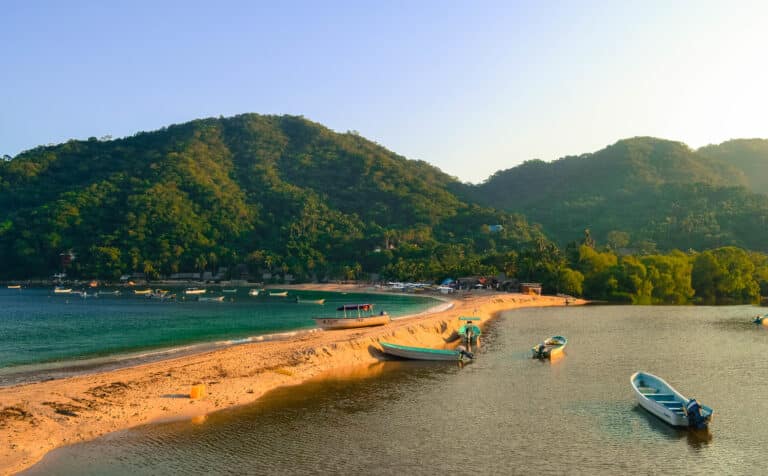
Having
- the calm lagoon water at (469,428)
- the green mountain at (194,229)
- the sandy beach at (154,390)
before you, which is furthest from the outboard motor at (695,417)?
the green mountain at (194,229)

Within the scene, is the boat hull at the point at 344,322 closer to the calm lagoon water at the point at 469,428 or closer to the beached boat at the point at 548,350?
the calm lagoon water at the point at 469,428

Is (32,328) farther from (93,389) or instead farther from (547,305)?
(547,305)

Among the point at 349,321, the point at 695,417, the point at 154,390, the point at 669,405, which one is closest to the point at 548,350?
the point at 669,405

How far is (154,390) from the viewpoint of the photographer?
2653 centimetres

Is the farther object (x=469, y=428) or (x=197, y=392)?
(x=197, y=392)

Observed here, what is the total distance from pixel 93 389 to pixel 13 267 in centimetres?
16128

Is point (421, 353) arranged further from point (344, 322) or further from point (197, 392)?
point (197, 392)

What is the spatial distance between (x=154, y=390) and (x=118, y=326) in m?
35.3

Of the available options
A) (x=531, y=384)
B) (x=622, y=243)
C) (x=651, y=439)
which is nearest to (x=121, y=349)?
(x=531, y=384)

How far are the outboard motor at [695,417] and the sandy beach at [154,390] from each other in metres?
19.6

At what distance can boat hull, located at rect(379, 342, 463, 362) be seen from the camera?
37.2 m

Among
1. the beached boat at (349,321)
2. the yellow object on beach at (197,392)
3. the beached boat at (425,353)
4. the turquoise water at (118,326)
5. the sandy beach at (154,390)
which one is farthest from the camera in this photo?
the beached boat at (349,321)

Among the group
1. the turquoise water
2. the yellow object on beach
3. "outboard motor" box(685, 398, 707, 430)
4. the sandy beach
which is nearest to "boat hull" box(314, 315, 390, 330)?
the turquoise water

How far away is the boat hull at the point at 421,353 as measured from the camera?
37219 mm
